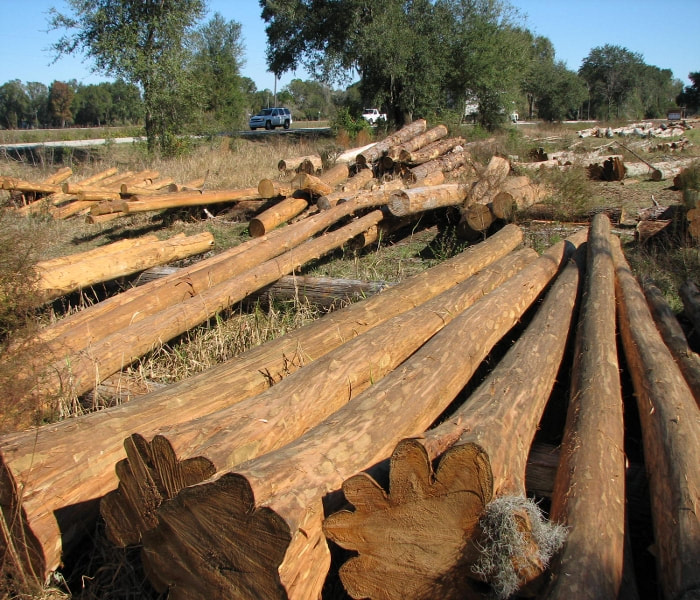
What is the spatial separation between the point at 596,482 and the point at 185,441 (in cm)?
162

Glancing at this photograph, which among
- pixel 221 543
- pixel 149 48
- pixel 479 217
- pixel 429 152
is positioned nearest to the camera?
pixel 221 543

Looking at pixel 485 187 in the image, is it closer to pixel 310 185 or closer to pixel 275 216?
pixel 310 185

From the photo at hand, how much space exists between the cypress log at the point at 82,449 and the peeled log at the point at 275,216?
4.99 metres

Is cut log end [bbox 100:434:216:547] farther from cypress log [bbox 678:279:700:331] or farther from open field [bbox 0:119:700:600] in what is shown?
cypress log [bbox 678:279:700:331]

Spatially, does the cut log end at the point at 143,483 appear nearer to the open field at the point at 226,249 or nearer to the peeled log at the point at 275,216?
the open field at the point at 226,249

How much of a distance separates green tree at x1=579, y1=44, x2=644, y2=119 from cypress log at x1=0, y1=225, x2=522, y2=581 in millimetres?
66449

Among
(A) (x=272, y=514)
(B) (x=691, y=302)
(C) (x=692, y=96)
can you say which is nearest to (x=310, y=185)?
(B) (x=691, y=302)

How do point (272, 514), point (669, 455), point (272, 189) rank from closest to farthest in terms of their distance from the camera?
point (272, 514), point (669, 455), point (272, 189)

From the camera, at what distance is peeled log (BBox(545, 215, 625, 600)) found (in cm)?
191

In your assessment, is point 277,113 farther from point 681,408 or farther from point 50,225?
point 681,408

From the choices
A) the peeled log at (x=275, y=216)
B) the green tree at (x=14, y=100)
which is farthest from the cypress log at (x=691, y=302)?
the green tree at (x=14, y=100)

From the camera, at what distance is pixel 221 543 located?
82.0 inches

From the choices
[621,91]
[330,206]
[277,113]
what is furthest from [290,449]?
[621,91]

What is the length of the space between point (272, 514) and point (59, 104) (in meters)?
102
